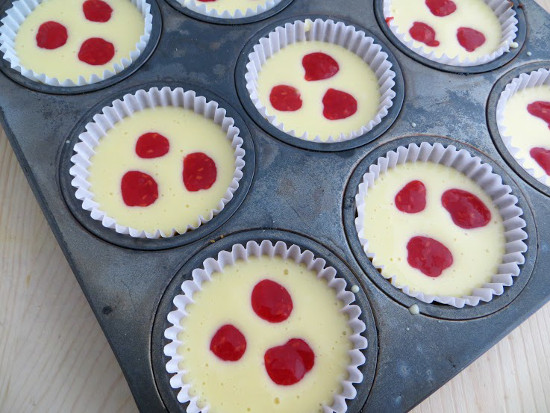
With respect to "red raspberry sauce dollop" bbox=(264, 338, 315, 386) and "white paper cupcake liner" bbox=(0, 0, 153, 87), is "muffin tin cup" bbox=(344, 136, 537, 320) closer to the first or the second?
"red raspberry sauce dollop" bbox=(264, 338, 315, 386)

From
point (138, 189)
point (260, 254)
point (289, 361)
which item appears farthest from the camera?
point (138, 189)

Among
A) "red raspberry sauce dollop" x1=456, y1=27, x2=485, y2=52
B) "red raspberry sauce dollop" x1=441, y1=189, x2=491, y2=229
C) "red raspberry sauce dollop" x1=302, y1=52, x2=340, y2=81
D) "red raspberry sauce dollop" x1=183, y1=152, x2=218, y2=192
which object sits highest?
"red raspberry sauce dollop" x1=456, y1=27, x2=485, y2=52

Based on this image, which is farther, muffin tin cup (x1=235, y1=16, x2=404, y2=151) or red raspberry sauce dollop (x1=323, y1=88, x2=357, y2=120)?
red raspberry sauce dollop (x1=323, y1=88, x2=357, y2=120)

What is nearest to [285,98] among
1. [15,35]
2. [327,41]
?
[327,41]

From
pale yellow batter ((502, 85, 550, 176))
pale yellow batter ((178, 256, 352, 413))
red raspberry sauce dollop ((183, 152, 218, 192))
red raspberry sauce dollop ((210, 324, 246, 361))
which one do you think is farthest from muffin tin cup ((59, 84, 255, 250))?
pale yellow batter ((502, 85, 550, 176))

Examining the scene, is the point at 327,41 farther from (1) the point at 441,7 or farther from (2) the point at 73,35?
(2) the point at 73,35

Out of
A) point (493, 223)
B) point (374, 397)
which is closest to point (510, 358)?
point (493, 223)
